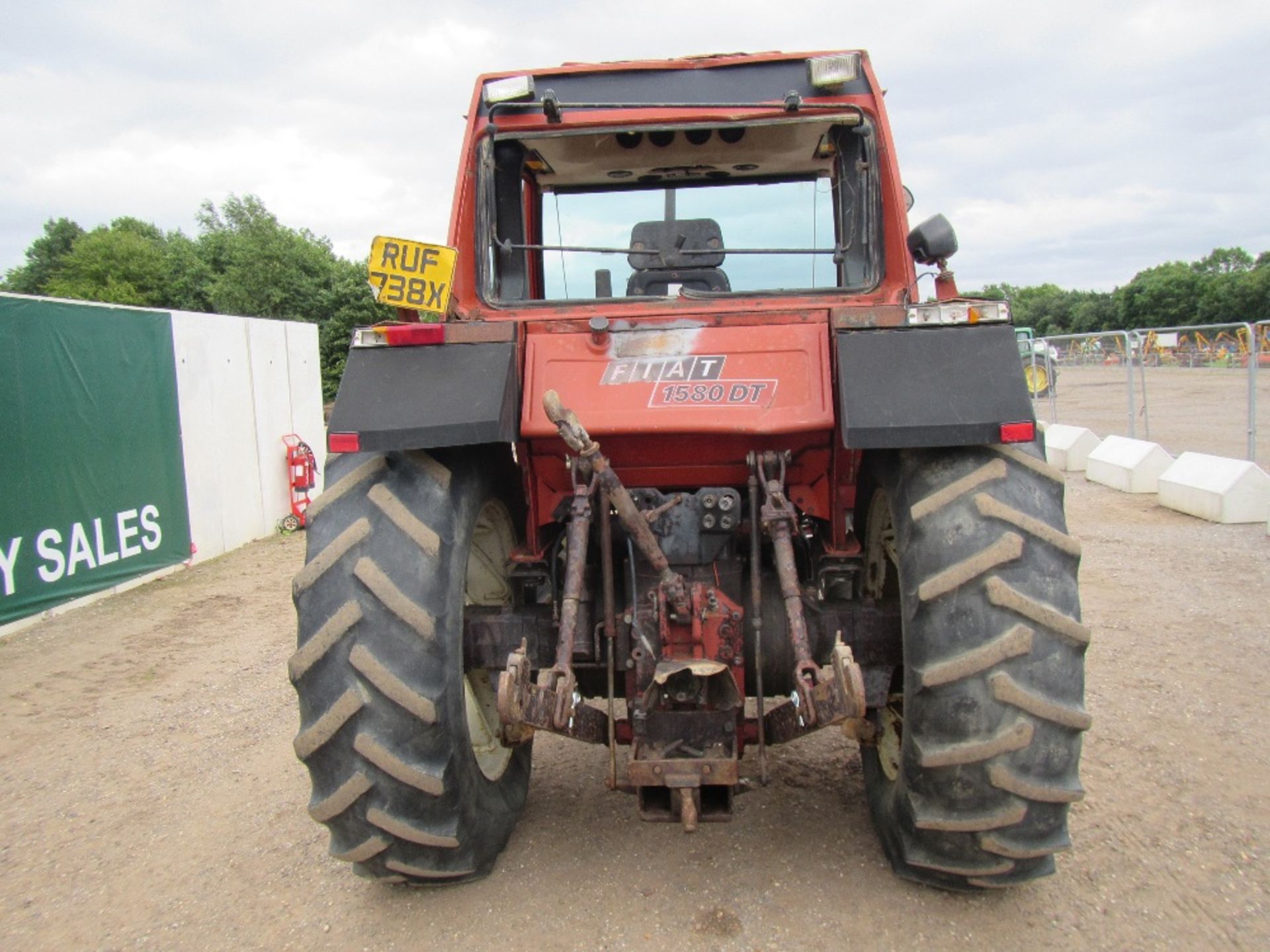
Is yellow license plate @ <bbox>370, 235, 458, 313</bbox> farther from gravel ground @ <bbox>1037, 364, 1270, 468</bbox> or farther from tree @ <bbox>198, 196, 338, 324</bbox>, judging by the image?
tree @ <bbox>198, 196, 338, 324</bbox>

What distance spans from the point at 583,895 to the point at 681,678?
92 centimetres

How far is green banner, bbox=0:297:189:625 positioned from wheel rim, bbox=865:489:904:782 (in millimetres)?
6502

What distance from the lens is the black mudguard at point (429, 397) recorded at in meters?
2.61

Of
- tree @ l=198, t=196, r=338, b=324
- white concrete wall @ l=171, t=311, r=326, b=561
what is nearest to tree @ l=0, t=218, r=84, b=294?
tree @ l=198, t=196, r=338, b=324

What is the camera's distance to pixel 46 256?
5384 centimetres

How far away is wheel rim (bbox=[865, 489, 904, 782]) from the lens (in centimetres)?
315

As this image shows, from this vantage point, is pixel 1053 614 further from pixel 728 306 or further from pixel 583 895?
pixel 583 895

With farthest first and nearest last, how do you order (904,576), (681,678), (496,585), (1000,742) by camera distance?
(496,585), (681,678), (904,576), (1000,742)

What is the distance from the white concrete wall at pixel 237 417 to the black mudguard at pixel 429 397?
7421 millimetres

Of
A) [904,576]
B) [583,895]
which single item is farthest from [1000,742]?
[583,895]

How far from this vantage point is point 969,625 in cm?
247

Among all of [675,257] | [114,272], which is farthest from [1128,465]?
[114,272]

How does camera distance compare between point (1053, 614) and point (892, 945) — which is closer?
point (1053, 614)

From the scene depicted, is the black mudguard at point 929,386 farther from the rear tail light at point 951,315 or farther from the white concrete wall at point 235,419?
the white concrete wall at point 235,419
